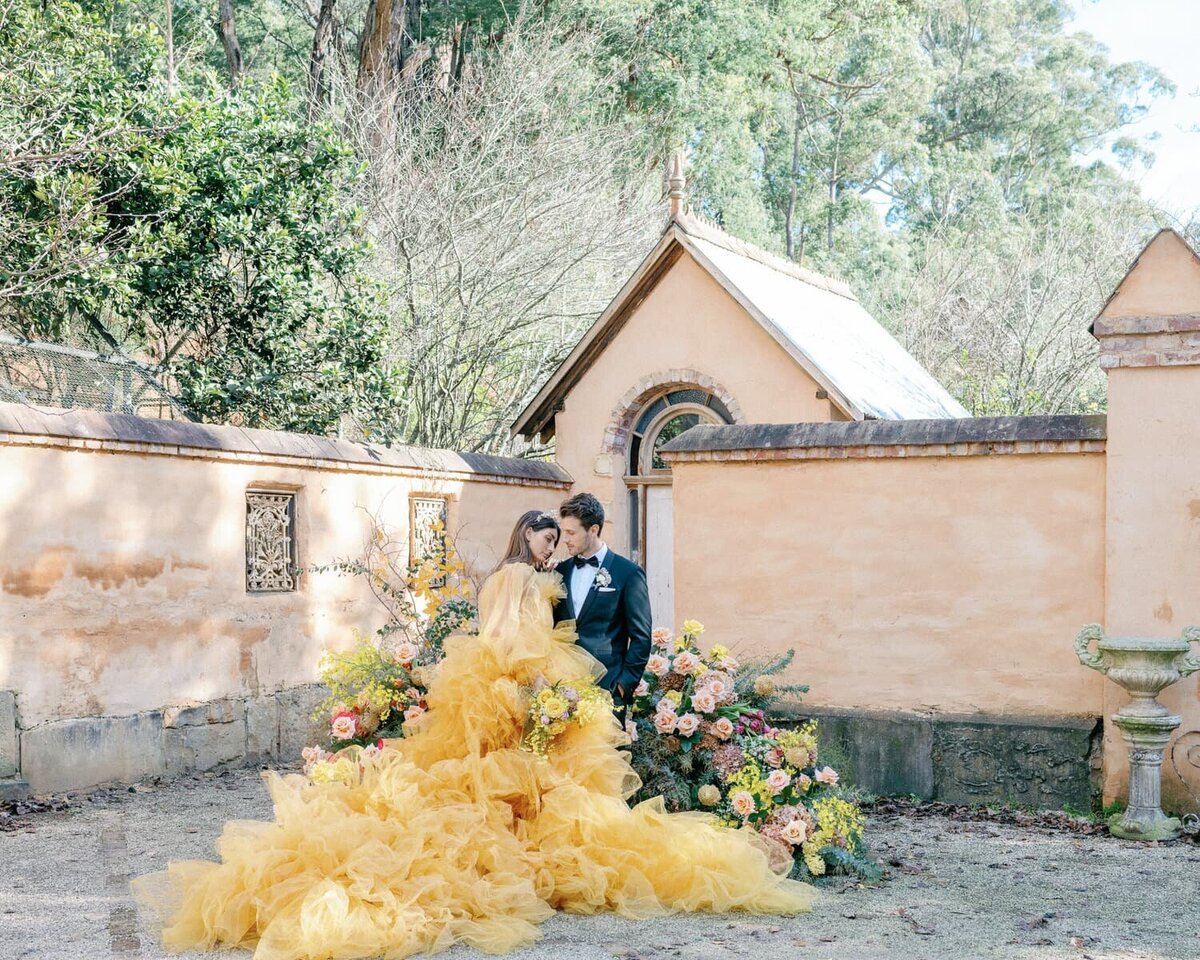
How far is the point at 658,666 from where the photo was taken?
253 inches

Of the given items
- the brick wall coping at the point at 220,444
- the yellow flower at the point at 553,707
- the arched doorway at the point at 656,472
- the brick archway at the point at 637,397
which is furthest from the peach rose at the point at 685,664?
the brick archway at the point at 637,397

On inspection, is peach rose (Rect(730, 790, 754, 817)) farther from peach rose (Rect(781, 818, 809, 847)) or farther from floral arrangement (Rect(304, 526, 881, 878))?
peach rose (Rect(781, 818, 809, 847))

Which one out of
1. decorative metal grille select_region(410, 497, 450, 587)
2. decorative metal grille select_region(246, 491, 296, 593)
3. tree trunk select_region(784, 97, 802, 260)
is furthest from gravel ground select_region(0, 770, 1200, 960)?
tree trunk select_region(784, 97, 802, 260)

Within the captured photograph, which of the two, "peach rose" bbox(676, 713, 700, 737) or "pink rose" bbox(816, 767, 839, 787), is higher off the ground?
"peach rose" bbox(676, 713, 700, 737)

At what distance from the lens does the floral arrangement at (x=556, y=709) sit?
539cm

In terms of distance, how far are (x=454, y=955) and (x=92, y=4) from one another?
49.4 ft

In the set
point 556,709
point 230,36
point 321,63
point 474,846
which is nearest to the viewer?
point 474,846

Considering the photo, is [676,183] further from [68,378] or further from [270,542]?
[270,542]

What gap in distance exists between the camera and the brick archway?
1494 centimetres

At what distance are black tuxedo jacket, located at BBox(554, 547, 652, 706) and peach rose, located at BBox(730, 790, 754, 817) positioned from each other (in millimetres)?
709

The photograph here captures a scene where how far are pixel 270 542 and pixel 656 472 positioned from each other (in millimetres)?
6389

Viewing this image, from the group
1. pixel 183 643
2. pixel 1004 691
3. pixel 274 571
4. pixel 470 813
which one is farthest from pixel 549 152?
pixel 470 813

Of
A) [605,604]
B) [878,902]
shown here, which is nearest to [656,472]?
[605,604]

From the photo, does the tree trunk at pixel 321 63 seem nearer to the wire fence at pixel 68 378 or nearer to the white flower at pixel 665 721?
the wire fence at pixel 68 378
